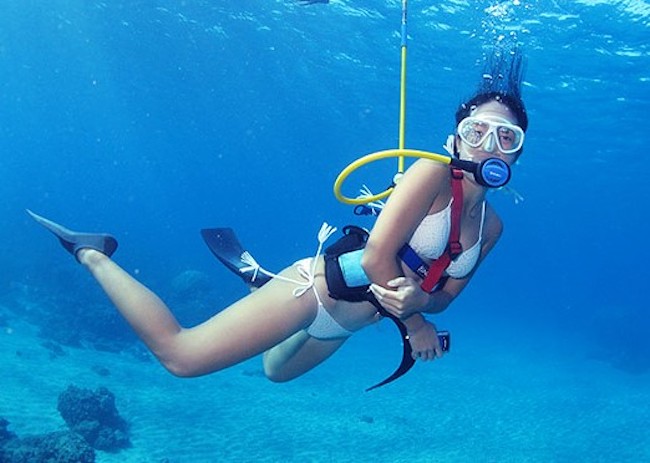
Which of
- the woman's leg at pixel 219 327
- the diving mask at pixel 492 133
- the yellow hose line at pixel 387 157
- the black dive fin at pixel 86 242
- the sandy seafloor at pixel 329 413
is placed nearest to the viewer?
the yellow hose line at pixel 387 157

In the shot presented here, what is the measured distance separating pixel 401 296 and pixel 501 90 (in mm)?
1919

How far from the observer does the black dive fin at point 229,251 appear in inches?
195

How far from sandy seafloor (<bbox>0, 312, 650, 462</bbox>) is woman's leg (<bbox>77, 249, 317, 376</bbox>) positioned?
Result: 6.75m

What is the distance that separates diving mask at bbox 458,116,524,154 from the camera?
12.9 ft

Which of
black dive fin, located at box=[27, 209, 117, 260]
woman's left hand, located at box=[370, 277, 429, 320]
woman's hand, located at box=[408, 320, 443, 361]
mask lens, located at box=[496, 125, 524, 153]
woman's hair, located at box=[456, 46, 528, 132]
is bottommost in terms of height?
woman's hand, located at box=[408, 320, 443, 361]

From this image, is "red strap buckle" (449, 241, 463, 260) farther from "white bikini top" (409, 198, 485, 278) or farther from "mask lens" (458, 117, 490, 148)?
"mask lens" (458, 117, 490, 148)

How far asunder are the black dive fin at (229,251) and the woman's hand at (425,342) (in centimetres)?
148

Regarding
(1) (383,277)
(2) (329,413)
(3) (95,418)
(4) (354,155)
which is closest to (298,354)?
(1) (383,277)

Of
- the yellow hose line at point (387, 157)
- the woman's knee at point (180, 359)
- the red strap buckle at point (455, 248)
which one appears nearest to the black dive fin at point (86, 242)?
the woman's knee at point (180, 359)

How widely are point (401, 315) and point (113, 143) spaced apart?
117m

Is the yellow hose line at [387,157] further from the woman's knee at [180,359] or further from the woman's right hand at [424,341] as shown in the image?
the woman's knee at [180,359]

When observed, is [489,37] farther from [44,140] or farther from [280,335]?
[44,140]

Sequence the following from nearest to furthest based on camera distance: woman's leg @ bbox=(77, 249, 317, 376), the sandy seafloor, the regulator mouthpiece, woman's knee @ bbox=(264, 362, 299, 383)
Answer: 1. the regulator mouthpiece
2. woman's leg @ bbox=(77, 249, 317, 376)
3. woman's knee @ bbox=(264, 362, 299, 383)
4. the sandy seafloor

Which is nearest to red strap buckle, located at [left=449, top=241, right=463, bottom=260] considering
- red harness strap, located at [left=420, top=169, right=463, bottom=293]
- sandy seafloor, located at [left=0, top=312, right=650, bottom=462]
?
red harness strap, located at [left=420, top=169, right=463, bottom=293]
